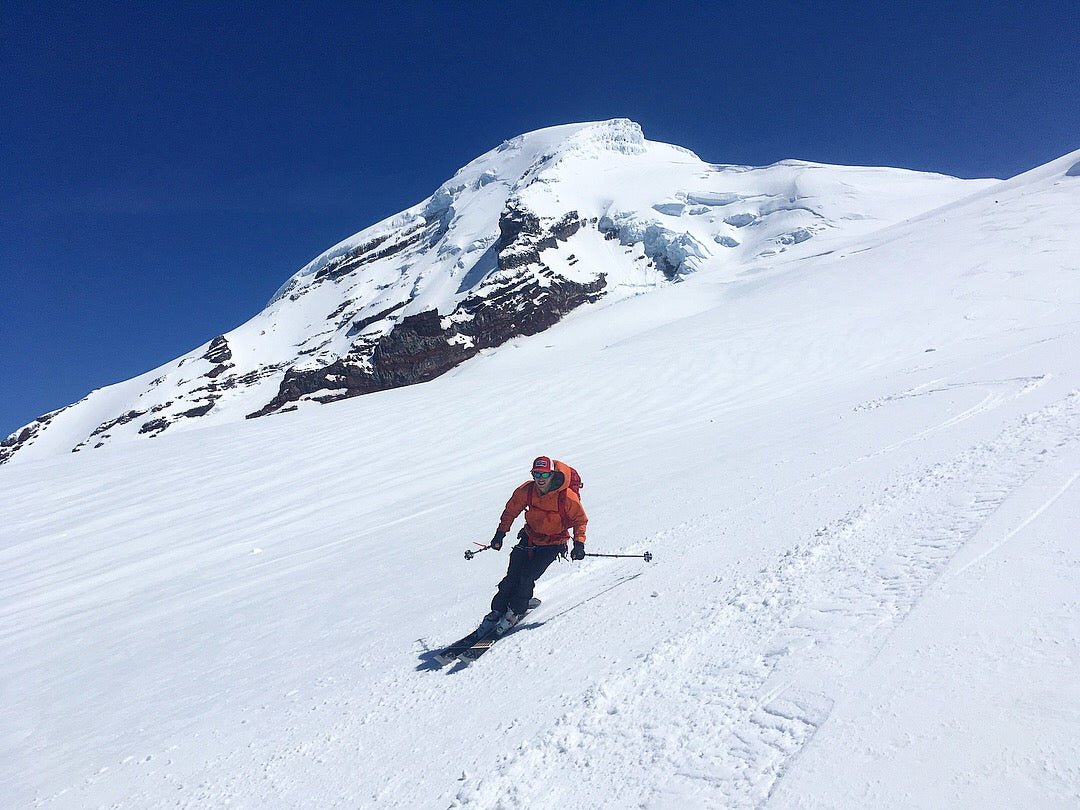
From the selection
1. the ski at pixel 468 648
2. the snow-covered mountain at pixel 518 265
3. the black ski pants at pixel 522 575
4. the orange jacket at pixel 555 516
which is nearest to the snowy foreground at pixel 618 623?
the ski at pixel 468 648

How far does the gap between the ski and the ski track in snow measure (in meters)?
1.37

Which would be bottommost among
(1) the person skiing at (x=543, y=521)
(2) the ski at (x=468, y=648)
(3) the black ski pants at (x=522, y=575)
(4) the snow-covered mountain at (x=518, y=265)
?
(2) the ski at (x=468, y=648)

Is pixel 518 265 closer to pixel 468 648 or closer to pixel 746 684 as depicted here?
pixel 468 648

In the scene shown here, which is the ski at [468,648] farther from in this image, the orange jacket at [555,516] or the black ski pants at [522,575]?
the orange jacket at [555,516]

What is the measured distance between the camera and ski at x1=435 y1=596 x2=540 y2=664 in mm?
4641

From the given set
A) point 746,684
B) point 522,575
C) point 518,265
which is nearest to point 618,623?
point 522,575

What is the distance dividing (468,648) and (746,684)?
2.28 meters

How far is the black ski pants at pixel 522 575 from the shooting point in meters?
5.19

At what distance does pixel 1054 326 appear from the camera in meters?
15.8

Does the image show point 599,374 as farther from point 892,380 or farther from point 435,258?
point 435,258

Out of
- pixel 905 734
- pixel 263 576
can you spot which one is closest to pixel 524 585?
pixel 905 734

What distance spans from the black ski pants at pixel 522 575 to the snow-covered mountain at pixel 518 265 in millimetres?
50367

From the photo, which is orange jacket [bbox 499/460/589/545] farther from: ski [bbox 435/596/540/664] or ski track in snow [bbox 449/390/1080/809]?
ski track in snow [bbox 449/390/1080/809]

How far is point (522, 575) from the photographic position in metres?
5.28
